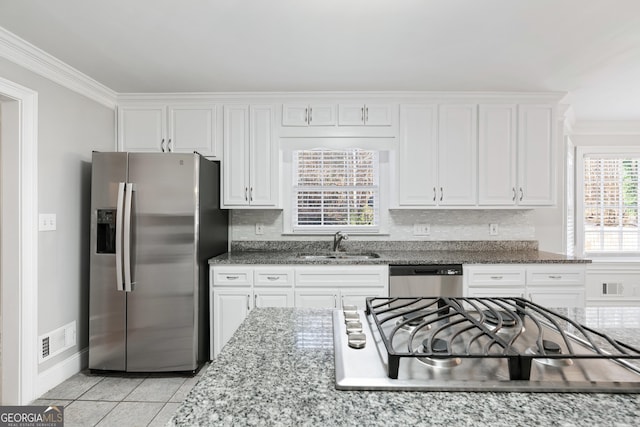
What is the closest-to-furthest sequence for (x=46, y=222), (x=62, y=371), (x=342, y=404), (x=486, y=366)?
(x=342, y=404) → (x=486, y=366) → (x=46, y=222) → (x=62, y=371)

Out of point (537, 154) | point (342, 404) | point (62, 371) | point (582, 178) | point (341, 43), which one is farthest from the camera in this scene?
point (582, 178)

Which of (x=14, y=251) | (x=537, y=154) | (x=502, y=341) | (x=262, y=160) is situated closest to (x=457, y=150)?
(x=537, y=154)

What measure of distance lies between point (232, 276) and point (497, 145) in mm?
2779

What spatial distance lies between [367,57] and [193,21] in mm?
1227

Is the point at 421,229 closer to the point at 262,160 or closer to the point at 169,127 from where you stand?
the point at 262,160

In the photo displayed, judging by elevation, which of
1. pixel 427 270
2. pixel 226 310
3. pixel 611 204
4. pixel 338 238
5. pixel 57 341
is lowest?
pixel 57 341

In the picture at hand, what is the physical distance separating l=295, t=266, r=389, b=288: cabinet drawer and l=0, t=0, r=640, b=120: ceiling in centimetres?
165

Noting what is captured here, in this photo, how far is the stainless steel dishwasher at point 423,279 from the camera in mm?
3006

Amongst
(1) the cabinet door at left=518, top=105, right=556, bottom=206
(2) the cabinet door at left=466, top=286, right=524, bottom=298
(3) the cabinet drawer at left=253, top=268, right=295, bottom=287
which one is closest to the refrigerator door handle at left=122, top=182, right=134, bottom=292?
(3) the cabinet drawer at left=253, top=268, right=295, bottom=287

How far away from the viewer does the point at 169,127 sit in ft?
11.3

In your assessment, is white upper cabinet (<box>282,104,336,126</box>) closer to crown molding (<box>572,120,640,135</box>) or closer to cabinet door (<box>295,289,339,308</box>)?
cabinet door (<box>295,289,339,308</box>)

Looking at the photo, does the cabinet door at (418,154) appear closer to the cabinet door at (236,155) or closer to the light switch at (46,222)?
the cabinet door at (236,155)

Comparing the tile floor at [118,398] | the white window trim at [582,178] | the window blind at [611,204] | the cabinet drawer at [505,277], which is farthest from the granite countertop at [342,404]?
the window blind at [611,204]

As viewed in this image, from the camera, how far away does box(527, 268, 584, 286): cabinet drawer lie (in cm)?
305
